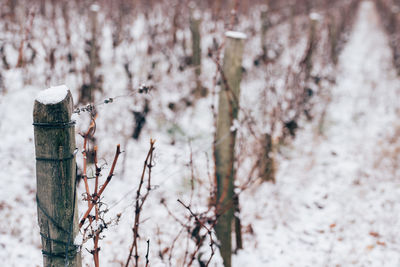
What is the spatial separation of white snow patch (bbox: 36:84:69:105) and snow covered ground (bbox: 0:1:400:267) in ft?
2.50

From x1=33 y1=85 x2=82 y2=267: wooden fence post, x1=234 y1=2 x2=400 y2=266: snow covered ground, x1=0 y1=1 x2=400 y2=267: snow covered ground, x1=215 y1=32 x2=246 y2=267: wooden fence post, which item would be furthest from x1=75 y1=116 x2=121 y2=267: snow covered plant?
x1=234 y1=2 x2=400 y2=266: snow covered ground

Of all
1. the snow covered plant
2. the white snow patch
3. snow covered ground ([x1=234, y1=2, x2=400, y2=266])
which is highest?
the white snow patch

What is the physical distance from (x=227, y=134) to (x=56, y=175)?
4.95ft

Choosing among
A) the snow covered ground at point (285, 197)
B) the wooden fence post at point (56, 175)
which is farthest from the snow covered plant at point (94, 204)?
the snow covered ground at point (285, 197)

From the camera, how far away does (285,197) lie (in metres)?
4.09

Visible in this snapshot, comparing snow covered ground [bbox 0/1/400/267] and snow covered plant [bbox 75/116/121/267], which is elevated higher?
snow covered plant [bbox 75/116/121/267]

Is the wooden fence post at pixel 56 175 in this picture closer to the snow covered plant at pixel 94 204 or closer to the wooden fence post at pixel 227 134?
the snow covered plant at pixel 94 204

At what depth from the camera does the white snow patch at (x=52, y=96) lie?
1.19 metres

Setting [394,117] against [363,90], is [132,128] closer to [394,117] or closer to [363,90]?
[394,117]

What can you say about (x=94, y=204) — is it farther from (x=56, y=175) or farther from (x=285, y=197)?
(x=285, y=197)

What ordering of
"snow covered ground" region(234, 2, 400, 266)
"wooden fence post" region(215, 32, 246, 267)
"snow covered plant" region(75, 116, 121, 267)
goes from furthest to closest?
1. "snow covered ground" region(234, 2, 400, 266)
2. "wooden fence post" region(215, 32, 246, 267)
3. "snow covered plant" region(75, 116, 121, 267)

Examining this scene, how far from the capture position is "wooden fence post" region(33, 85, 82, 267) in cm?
120

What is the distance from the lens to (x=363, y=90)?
7648mm

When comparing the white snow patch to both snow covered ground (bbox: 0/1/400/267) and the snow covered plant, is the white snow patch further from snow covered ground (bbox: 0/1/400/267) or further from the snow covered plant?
snow covered ground (bbox: 0/1/400/267)
